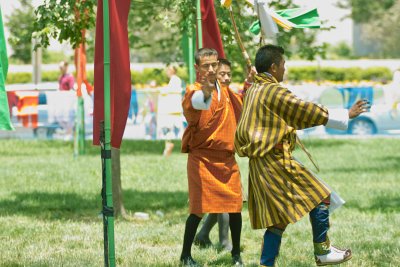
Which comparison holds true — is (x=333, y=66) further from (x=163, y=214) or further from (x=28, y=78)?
(x=163, y=214)

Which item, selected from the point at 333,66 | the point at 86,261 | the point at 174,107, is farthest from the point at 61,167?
the point at 333,66

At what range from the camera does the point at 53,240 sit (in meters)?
9.02

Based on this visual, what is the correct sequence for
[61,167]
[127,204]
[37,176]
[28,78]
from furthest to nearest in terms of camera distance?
[28,78], [61,167], [37,176], [127,204]

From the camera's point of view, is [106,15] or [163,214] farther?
[163,214]

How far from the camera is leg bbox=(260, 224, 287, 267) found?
6.69m

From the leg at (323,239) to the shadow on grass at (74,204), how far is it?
175 inches

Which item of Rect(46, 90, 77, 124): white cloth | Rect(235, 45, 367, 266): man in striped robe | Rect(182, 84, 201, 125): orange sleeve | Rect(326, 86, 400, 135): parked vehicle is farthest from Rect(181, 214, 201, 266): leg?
Rect(326, 86, 400, 135): parked vehicle

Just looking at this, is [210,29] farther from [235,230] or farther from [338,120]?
[338,120]

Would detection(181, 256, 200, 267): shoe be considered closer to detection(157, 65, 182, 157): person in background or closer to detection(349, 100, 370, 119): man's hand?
detection(349, 100, 370, 119): man's hand

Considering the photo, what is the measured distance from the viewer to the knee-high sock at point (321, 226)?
6.65 metres

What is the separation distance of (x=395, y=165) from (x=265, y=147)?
10878 mm

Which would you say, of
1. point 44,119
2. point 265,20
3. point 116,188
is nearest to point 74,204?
point 116,188

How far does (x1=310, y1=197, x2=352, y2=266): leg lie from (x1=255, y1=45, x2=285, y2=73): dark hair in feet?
3.30

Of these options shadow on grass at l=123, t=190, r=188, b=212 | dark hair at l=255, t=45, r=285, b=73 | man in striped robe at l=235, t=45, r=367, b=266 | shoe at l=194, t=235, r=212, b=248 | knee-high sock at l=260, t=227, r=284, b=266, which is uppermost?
dark hair at l=255, t=45, r=285, b=73
